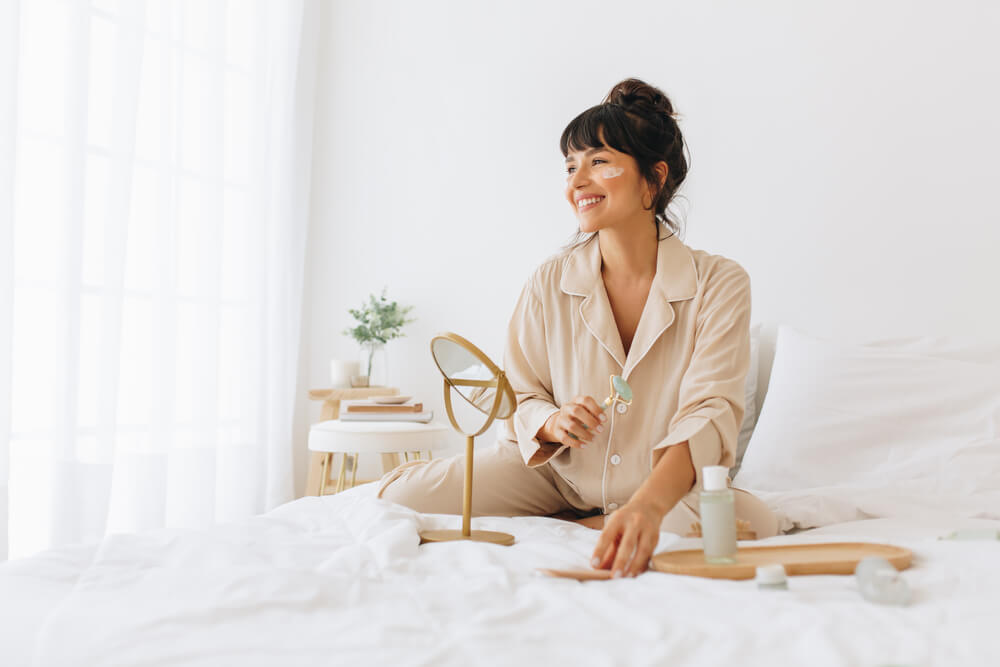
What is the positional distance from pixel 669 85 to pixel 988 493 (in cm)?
164

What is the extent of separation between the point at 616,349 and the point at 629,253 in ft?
0.81

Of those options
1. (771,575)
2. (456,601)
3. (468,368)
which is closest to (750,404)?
(468,368)

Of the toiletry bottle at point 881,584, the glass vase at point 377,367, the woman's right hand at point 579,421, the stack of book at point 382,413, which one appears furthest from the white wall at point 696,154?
the toiletry bottle at point 881,584

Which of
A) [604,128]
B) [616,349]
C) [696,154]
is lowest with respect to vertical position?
[616,349]

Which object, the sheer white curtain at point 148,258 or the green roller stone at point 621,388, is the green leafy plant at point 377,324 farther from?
the green roller stone at point 621,388

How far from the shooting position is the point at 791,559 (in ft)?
3.26

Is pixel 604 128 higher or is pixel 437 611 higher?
pixel 604 128

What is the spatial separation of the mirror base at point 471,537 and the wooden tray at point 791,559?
0.88 feet

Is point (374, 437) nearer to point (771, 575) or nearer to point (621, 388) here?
point (621, 388)

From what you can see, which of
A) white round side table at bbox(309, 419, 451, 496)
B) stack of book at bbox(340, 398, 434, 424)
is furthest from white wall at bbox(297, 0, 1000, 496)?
white round side table at bbox(309, 419, 451, 496)

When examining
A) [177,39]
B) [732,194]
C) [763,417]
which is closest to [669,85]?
[732,194]

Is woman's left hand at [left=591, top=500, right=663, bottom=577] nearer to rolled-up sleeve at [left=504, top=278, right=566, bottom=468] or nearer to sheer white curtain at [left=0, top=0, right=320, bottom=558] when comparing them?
rolled-up sleeve at [left=504, top=278, right=566, bottom=468]

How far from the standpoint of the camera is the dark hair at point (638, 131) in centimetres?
164

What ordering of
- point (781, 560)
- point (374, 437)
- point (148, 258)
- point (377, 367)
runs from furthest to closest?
point (377, 367) → point (148, 258) → point (374, 437) → point (781, 560)
